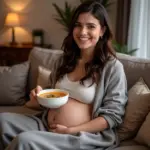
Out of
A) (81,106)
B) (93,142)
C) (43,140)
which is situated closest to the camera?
(43,140)

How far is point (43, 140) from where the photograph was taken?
1483 millimetres

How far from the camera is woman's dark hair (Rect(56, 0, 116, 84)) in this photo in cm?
175

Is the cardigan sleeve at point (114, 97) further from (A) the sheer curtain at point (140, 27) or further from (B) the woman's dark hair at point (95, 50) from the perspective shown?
(A) the sheer curtain at point (140, 27)

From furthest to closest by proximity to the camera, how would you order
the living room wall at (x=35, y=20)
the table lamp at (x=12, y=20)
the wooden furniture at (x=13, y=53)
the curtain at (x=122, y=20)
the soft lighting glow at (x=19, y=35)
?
the soft lighting glow at (x=19, y=35) < the living room wall at (x=35, y=20) < the table lamp at (x=12, y=20) < the wooden furniture at (x=13, y=53) < the curtain at (x=122, y=20)

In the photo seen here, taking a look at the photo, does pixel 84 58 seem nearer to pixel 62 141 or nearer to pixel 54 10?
pixel 62 141

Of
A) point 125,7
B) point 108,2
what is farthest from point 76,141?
point 108,2

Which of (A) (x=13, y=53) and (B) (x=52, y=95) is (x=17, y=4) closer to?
(A) (x=13, y=53)

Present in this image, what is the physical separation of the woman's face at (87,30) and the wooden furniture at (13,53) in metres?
2.48

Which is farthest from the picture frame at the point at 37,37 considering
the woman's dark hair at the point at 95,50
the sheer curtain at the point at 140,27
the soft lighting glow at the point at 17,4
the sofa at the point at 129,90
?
the woman's dark hair at the point at 95,50

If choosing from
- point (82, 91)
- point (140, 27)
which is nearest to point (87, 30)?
point (82, 91)

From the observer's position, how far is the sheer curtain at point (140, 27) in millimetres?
3412

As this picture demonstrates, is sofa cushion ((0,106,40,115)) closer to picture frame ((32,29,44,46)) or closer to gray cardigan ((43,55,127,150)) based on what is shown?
gray cardigan ((43,55,127,150))

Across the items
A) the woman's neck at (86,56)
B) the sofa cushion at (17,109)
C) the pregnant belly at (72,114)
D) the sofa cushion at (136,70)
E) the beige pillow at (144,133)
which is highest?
the woman's neck at (86,56)

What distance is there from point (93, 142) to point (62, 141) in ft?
0.59
